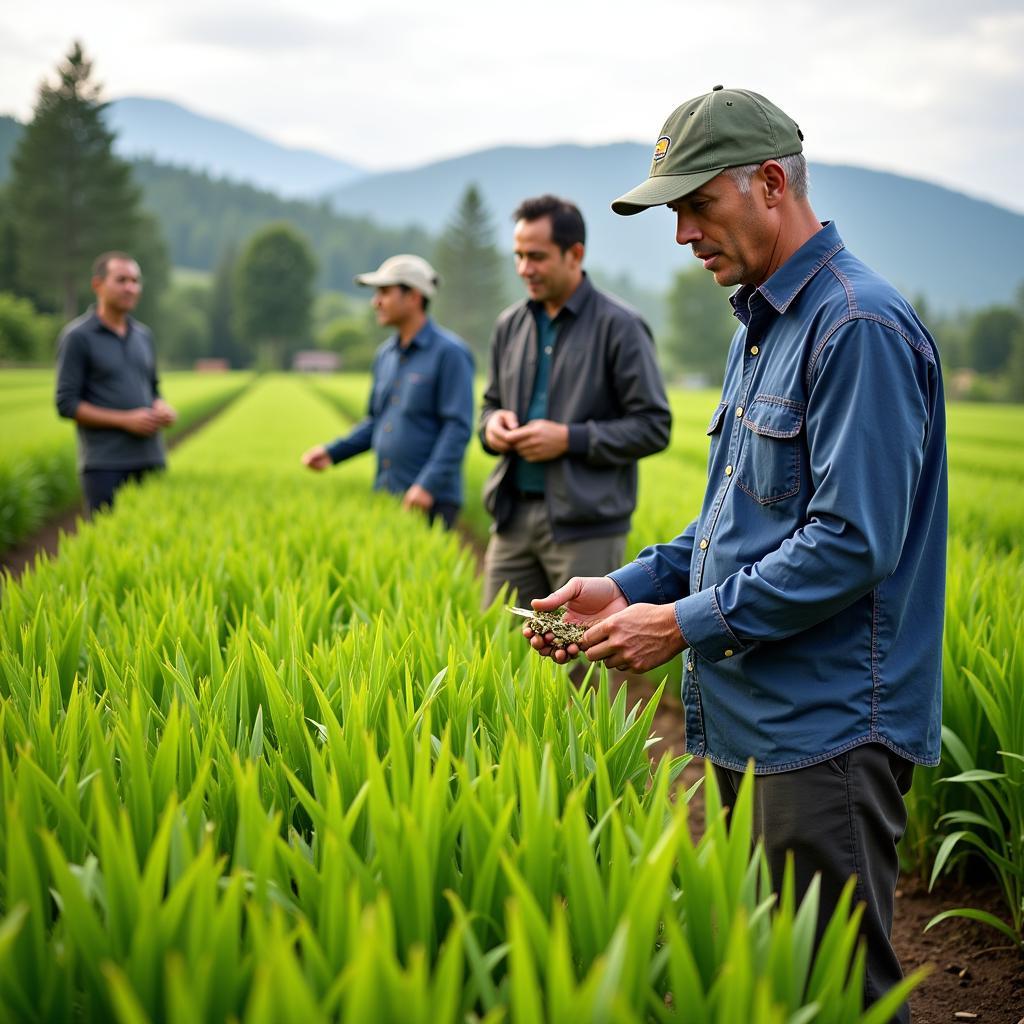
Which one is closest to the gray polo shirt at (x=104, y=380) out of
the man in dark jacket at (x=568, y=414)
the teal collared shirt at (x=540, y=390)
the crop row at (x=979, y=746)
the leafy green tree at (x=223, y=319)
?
the man in dark jacket at (x=568, y=414)

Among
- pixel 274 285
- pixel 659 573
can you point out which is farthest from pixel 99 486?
pixel 274 285

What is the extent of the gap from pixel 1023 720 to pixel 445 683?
69.8 inches

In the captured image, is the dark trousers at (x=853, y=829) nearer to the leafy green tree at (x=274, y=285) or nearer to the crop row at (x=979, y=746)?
the crop row at (x=979, y=746)

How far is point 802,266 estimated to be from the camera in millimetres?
2047

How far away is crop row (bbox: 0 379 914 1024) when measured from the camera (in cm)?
119

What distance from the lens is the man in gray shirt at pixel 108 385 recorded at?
643 centimetres

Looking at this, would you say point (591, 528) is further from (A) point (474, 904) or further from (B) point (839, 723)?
(A) point (474, 904)

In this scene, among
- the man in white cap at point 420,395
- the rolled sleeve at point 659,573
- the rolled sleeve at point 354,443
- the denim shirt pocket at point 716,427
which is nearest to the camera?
the denim shirt pocket at point 716,427

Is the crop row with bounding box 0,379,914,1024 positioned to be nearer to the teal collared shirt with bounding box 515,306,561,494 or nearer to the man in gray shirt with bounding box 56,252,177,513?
the teal collared shirt with bounding box 515,306,561,494

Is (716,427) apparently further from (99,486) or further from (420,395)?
(99,486)

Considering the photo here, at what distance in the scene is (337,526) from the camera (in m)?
5.37

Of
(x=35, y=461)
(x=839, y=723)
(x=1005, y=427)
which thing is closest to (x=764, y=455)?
(x=839, y=723)

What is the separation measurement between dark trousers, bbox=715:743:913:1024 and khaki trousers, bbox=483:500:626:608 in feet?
6.98

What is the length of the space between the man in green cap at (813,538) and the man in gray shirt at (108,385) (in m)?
5.16
